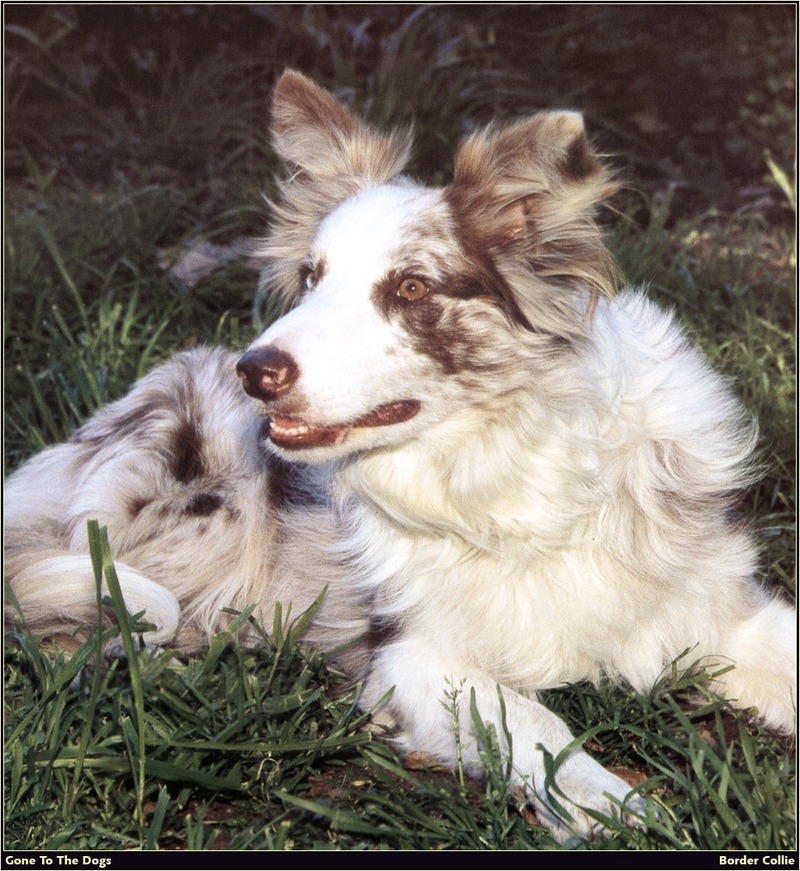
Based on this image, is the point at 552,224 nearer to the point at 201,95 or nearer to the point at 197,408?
the point at 197,408

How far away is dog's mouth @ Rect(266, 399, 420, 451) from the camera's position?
9.14 feet

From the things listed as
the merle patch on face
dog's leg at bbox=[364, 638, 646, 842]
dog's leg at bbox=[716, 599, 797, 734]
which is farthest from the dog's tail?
dog's leg at bbox=[716, 599, 797, 734]

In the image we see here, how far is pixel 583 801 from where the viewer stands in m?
2.64

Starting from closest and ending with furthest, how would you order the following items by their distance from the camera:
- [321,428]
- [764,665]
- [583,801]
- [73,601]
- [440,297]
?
[583,801] < [321,428] < [440,297] < [764,665] < [73,601]

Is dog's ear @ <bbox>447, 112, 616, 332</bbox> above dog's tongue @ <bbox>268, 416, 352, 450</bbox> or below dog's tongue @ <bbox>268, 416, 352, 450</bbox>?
above

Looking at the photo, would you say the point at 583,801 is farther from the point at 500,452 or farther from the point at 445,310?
the point at 445,310

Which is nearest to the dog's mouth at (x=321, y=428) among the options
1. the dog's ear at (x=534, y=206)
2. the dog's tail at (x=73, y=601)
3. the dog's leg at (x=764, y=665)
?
the dog's ear at (x=534, y=206)

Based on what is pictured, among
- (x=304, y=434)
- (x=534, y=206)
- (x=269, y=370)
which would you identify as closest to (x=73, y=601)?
(x=304, y=434)

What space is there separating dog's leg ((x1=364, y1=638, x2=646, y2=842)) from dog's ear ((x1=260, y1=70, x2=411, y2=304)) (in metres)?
1.18

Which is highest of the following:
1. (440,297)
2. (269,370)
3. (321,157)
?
(321,157)

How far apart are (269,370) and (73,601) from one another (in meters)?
1.17

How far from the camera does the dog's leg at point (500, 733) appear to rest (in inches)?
103

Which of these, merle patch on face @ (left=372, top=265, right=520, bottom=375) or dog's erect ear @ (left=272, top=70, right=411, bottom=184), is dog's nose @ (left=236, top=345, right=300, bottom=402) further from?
dog's erect ear @ (left=272, top=70, right=411, bottom=184)

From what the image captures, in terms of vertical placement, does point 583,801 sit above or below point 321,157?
below
